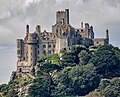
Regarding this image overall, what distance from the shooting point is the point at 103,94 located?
19900cm

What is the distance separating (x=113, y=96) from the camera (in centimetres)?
19912

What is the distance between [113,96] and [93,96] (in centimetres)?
383

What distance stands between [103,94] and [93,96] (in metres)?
1.95

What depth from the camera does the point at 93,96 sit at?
653 ft

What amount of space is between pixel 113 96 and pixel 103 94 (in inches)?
77.1
